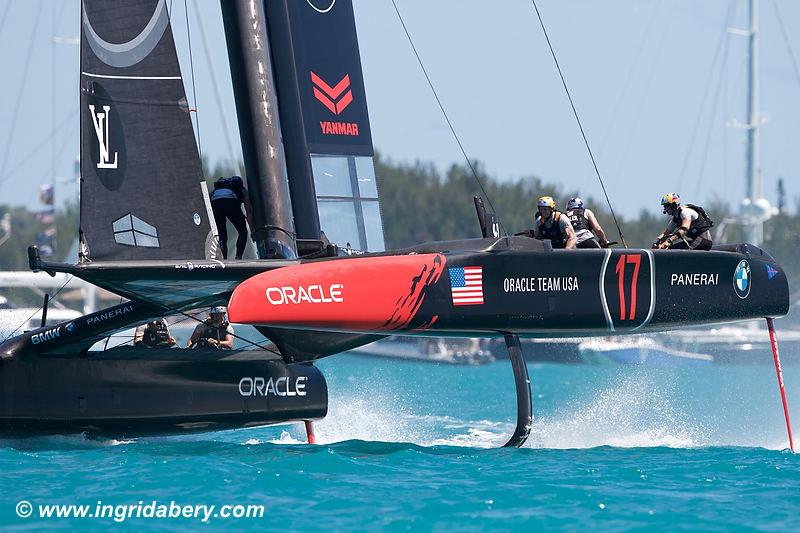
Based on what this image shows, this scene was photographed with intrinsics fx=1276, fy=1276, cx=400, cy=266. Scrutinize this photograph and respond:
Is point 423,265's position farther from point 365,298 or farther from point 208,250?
point 208,250

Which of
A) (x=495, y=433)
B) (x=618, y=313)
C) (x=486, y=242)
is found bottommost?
(x=495, y=433)

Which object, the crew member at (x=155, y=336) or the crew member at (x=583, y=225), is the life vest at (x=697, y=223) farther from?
the crew member at (x=155, y=336)

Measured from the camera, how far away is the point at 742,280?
855cm

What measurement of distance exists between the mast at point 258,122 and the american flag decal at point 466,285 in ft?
4.23

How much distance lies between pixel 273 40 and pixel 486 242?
2363 mm

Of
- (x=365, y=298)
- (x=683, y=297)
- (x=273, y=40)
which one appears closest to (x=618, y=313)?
(x=683, y=297)

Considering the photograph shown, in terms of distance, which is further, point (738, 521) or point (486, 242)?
point (486, 242)

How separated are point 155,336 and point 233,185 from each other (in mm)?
1507

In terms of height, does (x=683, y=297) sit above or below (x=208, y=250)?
below

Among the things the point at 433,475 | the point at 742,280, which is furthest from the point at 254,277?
the point at 742,280

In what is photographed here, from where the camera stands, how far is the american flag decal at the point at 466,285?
302 inches

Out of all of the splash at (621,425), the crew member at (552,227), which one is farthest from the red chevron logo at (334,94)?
the splash at (621,425)

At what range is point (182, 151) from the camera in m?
8.02

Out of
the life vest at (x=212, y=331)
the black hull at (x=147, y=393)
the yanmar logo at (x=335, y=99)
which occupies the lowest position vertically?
the black hull at (x=147, y=393)
